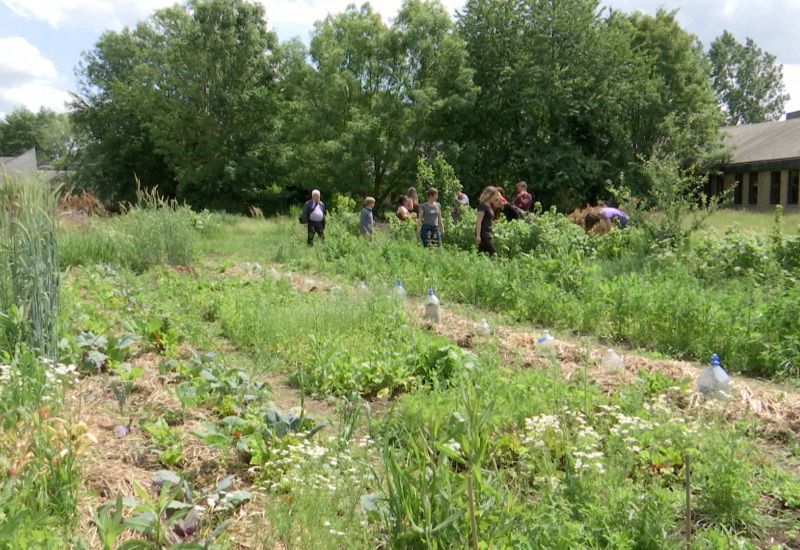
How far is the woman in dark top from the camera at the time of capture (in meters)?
9.89

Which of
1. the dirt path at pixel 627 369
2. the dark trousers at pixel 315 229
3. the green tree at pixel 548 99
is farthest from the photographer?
the green tree at pixel 548 99

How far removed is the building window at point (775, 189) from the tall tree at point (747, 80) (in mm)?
36739

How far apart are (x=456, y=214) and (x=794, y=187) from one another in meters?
A: 21.3

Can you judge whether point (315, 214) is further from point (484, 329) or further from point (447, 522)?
point (447, 522)

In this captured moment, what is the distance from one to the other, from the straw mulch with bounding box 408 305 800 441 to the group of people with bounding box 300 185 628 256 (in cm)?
326

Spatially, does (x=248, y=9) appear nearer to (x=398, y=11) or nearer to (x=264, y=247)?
(x=398, y=11)

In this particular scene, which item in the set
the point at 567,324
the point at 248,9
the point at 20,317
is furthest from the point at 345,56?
the point at 20,317

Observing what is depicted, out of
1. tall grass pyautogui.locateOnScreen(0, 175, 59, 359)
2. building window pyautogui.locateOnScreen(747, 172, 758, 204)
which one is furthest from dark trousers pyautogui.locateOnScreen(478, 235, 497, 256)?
building window pyautogui.locateOnScreen(747, 172, 758, 204)

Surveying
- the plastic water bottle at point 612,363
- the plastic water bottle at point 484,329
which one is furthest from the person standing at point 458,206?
the plastic water bottle at point 612,363

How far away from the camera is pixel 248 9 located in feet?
107

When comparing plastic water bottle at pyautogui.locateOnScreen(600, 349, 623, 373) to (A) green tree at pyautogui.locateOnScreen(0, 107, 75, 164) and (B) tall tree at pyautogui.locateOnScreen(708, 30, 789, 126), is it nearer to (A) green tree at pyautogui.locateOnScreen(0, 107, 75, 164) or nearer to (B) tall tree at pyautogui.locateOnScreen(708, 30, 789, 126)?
(B) tall tree at pyautogui.locateOnScreen(708, 30, 789, 126)

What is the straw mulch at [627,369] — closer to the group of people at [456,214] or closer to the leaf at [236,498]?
the leaf at [236,498]

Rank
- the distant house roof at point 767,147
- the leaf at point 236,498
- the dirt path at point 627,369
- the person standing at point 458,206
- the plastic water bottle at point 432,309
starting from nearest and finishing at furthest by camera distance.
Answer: the leaf at point 236,498, the dirt path at point 627,369, the plastic water bottle at point 432,309, the person standing at point 458,206, the distant house roof at point 767,147

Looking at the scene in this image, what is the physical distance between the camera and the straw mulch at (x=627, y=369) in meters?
4.03
